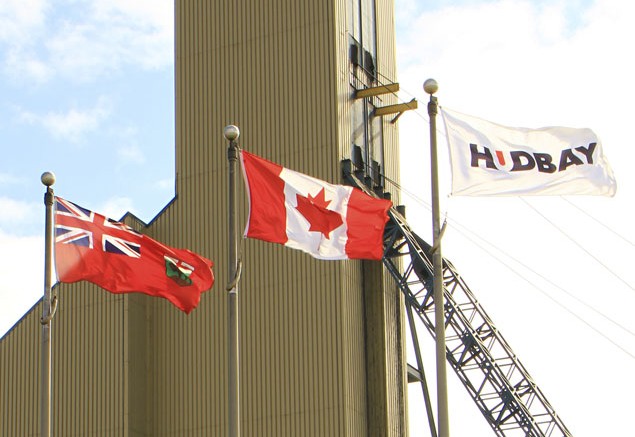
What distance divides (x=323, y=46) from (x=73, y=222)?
2076 centimetres

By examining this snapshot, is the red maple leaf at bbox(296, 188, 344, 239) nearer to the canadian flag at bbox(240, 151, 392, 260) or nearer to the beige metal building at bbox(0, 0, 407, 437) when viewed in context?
the canadian flag at bbox(240, 151, 392, 260)

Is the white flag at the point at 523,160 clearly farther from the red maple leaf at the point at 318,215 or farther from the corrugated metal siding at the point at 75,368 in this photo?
the corrugated metal siding at the point at 75,368

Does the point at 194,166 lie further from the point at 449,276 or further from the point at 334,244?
the point at 334,244

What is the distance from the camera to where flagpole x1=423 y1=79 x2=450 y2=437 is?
1075 inches

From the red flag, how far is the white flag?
20.2 feet

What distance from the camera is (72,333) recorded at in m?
47.5

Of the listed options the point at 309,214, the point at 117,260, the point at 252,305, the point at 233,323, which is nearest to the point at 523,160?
the point at 309,214

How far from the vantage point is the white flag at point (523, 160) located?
1138 inches

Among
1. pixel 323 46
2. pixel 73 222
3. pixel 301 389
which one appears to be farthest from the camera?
pixel 323 46

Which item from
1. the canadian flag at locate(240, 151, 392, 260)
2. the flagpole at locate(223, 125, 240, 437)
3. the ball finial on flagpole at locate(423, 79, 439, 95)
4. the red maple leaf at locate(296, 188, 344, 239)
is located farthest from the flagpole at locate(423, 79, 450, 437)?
the flagpole at locate(223, 125, 240, 437)

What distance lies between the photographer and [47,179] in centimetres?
2850

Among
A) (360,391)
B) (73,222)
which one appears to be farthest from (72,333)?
(73,222)

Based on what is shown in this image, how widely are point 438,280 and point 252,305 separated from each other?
59.9 feet

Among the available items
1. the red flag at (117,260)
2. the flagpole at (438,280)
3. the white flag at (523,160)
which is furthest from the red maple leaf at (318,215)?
the white flag at (523,160)
